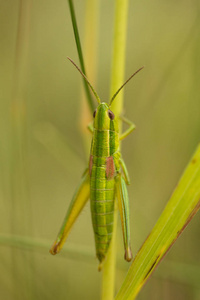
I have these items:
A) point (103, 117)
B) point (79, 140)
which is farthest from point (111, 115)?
point (79, 140)

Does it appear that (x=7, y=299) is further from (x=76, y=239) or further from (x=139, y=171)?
(x=139, y=171)

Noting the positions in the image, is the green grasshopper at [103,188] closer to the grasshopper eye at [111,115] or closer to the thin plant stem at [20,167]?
the grasshopper eye at [111,115]

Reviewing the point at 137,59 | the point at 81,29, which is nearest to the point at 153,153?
the point at 137,59

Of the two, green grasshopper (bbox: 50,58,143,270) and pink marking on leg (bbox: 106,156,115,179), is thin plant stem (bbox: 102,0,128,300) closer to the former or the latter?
green grasshopper (bbox: 50,58,143,270)

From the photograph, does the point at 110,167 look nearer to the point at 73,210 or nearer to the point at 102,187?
the point at 102,187

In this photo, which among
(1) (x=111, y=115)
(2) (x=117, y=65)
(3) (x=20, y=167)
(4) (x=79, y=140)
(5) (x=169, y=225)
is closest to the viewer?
(5) (x=169, y=225)

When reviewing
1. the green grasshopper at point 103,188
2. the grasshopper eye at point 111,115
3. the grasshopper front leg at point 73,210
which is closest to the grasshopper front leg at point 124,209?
the green grasshopper at point 103,188

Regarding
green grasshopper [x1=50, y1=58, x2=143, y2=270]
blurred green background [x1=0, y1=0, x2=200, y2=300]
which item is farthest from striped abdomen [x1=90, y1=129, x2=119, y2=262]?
blurred green background [x1=0, y1=0, x2=200, y2=300]

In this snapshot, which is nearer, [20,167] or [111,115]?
[111,115]
